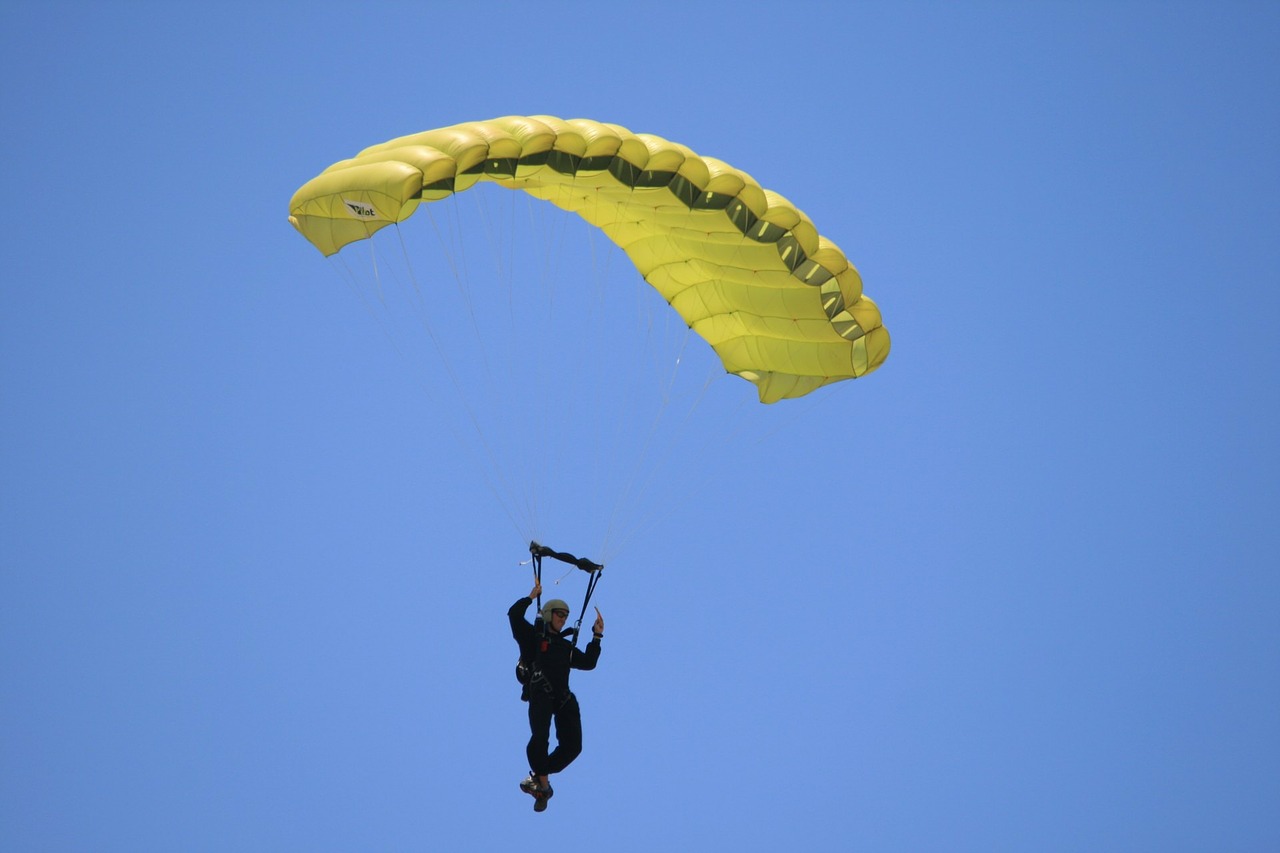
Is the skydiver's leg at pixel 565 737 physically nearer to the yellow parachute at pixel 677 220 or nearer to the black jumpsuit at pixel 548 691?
the black jumpsuit at pixel 548 691

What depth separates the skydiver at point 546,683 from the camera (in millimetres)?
18750

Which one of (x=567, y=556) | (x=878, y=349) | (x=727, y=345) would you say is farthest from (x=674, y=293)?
(x=567, y=556)

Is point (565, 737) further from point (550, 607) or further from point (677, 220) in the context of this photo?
point (677, 220)

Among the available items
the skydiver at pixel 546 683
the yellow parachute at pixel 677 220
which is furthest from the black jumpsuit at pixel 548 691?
the yellow parachute at pixel 677 220

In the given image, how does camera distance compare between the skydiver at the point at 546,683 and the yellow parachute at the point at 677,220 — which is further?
the skydiver at the point at 546,683

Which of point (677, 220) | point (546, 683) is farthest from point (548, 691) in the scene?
point (677, 220)

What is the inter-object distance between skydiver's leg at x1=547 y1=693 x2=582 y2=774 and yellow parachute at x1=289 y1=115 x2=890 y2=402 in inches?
183

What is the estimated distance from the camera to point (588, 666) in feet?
62.8

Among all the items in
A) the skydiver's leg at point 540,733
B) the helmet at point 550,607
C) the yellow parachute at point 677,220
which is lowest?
the skydiver's leg at point 540,733

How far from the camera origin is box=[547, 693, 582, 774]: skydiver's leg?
18.9m

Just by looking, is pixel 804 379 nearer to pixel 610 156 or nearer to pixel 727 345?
pixel 727 345

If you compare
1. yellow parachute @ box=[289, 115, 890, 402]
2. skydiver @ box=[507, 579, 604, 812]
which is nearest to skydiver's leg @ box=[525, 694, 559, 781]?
skydiver @ box=[507, 579, 604, 812]

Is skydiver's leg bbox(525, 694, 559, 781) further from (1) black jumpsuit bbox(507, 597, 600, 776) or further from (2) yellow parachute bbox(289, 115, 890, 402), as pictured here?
(2) yellow parachute bbox(289, 115, 890, 402)

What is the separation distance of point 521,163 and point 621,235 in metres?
3.57
